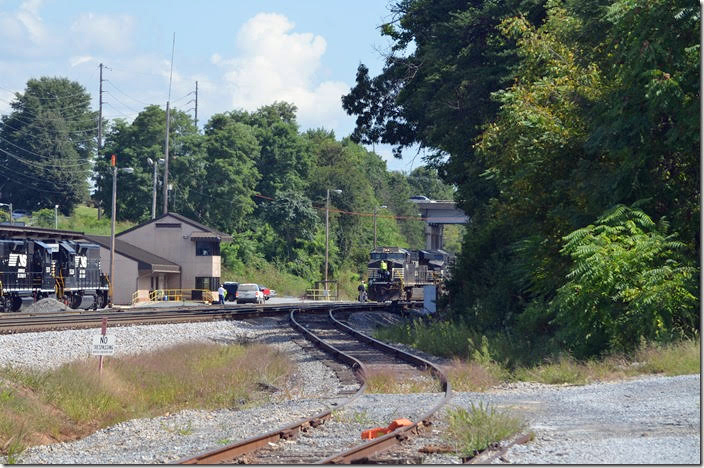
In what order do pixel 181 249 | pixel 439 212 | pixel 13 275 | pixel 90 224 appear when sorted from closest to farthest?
pixel 13 275 < pixel 181 249 < pixel 439 212 < pixel 90 224

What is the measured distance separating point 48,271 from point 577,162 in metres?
27.7

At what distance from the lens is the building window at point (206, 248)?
73688mm

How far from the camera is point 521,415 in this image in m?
11.8

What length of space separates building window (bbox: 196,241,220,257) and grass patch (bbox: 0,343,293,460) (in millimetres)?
52977

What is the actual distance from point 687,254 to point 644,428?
901 centimetres

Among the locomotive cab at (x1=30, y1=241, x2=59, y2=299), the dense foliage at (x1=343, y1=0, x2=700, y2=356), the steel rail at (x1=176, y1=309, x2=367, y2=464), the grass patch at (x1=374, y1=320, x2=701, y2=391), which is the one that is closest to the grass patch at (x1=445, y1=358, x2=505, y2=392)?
the grass patch at (x1=374, y1=320, x2=701, y2=391)

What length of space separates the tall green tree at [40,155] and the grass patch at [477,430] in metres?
101

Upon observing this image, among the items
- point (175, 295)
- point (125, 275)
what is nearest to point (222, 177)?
point (175, 295)

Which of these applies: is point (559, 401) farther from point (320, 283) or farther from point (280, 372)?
point (320, 283)

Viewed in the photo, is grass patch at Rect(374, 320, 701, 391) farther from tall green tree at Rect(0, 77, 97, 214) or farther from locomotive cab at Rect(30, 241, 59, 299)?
tall green tree at Rect(0, 77, 97, 214)

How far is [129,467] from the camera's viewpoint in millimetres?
9227

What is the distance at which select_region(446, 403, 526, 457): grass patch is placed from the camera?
9539 millimetres

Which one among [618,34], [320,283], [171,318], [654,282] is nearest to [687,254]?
[654,282]

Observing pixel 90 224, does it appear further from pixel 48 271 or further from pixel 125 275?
pixel 48 271
